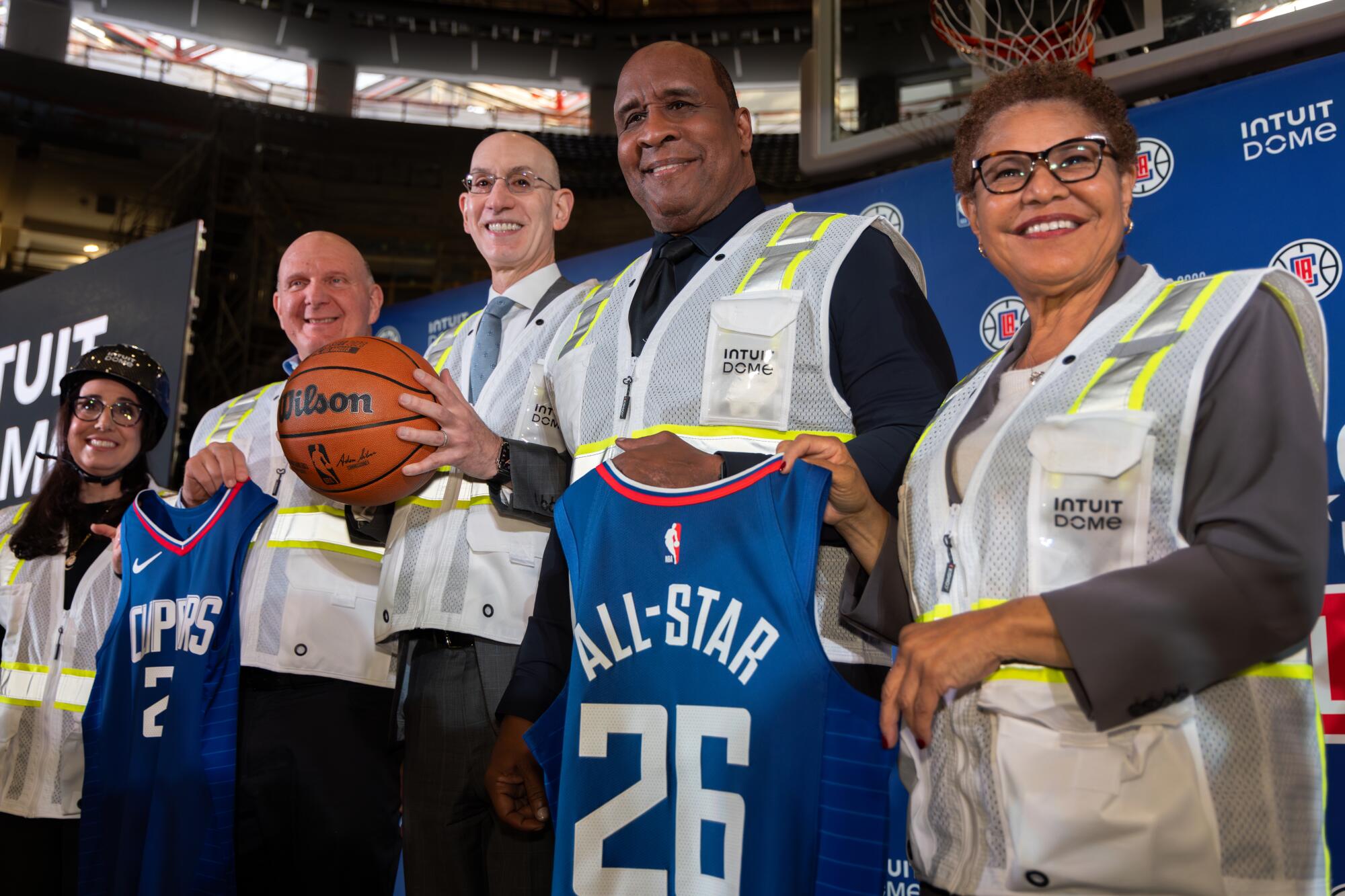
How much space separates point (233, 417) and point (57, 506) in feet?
2.26

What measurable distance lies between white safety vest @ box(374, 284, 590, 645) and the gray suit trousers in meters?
0.07

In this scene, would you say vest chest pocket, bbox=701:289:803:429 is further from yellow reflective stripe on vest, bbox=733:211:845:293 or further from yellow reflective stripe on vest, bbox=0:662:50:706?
yellow reflective stripe on vest, bbox=0:662:50:706

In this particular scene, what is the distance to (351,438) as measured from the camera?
6.71 feet

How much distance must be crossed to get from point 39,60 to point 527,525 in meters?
14.0

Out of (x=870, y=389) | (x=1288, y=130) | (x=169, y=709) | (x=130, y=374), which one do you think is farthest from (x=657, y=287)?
(x=130, y=374)

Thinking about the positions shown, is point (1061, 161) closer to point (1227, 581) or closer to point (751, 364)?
point (751, 364)

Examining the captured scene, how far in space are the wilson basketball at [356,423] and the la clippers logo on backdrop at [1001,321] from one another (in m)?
1.71

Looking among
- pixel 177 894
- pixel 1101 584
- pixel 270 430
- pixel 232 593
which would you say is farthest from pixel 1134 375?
pixel 270 430

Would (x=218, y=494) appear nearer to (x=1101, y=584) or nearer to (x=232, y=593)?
(x=232, y=593)

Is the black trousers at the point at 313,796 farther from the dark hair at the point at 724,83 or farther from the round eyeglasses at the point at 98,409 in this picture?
the dark hair at the point at 724,83

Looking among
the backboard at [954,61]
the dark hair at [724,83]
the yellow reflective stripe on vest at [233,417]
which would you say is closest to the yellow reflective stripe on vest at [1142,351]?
the dark hair at [724,83]

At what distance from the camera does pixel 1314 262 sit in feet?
8.45

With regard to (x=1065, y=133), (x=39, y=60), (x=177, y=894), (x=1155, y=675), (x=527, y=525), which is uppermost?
(x=39, y=60)

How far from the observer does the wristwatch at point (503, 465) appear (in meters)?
2.12
